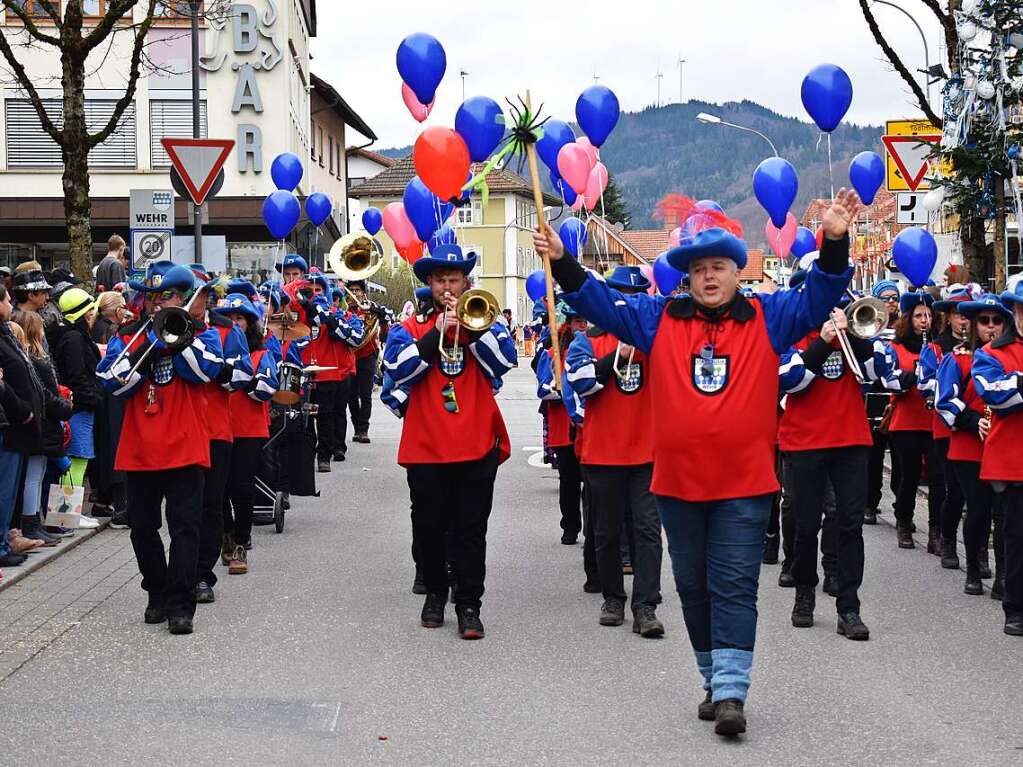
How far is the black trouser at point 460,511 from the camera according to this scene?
321 inches

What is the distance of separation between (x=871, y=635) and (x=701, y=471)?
242cm

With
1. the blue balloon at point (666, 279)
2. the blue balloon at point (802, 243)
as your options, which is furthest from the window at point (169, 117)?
the blue balloon at point (666, 279)

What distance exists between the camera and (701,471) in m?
6.16

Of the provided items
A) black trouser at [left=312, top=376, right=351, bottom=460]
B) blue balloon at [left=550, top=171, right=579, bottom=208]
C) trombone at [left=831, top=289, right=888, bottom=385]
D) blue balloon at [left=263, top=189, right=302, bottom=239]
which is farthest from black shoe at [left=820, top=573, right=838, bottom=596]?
blue balloon at [left=263, top=189, right=302, bottom=239]

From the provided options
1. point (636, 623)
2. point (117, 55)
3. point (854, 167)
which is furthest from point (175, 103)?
point (636, 623)

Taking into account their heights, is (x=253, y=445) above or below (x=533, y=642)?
above

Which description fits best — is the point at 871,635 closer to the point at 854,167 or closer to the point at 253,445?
the point at 253,445

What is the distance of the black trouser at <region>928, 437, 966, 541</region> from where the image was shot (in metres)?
10.0

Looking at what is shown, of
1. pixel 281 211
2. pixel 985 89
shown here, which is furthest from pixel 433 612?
pixel 281 211

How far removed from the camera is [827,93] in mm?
11008

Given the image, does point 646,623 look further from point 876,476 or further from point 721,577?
point 876,476

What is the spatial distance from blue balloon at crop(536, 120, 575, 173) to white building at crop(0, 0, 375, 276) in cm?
2370

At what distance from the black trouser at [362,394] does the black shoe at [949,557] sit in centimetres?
1018

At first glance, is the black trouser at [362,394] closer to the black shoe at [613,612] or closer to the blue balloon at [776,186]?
the blue balloon at [776,186]
